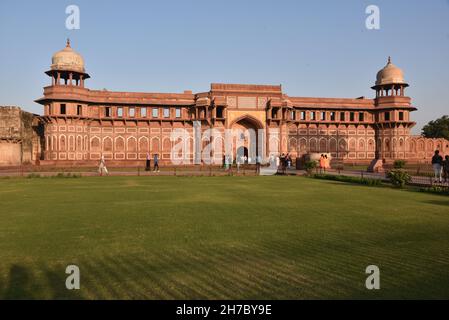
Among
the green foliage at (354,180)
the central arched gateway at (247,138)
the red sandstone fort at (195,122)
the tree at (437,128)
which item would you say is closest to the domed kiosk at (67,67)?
the red sandstone fort at (195,122)

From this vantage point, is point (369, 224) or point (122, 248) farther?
point (369, 224)

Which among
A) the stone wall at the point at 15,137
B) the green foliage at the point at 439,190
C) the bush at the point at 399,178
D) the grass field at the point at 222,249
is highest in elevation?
the stone wall at the point at 15,137

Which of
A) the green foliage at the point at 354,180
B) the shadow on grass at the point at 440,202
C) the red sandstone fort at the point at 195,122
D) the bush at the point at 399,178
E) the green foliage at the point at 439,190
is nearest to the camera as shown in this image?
the shadow on grass at the point at 440,202

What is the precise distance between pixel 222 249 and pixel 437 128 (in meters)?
64.9

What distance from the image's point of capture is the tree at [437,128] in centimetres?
5544

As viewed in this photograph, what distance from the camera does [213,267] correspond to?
12.4ft

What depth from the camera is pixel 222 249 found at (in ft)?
14.7

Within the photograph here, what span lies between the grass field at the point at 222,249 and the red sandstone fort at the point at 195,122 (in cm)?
2332

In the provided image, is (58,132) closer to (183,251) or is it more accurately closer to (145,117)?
(145,117)

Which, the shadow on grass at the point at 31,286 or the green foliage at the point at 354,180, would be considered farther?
the green foliage at the point at 354,180

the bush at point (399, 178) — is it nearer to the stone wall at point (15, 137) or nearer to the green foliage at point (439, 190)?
the green foliage at point (439, 190)

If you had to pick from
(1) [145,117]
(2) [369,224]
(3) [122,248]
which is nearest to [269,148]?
(1) [145,117]

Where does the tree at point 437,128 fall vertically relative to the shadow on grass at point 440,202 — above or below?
above
